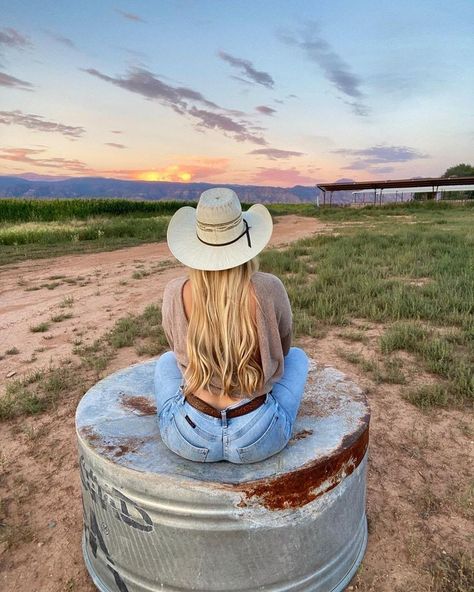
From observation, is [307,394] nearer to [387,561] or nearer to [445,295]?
[387,561]

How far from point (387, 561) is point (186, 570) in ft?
3.46

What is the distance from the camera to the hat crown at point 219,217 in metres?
1.85

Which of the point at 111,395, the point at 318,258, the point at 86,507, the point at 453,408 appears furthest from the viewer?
the point at 318,258

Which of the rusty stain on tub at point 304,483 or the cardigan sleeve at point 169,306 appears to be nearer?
the rusty stain on tub at point 304,483

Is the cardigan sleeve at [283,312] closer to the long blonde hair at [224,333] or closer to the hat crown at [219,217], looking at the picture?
the long blonde hair at [224,333]

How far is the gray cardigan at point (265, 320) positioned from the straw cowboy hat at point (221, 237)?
0.40ft

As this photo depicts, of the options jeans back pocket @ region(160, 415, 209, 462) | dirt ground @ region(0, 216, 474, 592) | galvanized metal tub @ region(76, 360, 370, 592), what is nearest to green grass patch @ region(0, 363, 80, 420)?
dirt ground @ region(0, 216, 474, 592)

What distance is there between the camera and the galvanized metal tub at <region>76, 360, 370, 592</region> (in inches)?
69.4

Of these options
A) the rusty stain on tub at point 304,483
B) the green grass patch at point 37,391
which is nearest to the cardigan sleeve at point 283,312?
the rusty stain on tub at point 304,483

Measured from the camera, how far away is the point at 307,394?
8.63 feet

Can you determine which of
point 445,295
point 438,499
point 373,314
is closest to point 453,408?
point 438,499

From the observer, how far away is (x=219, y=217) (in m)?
1.85

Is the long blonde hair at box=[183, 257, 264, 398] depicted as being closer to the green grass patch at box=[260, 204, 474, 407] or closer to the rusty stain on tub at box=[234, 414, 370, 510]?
the rusty stain on tub at box=[234, 414, 370, 510]

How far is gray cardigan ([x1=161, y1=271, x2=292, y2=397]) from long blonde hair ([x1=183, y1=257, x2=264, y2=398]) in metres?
0.04
